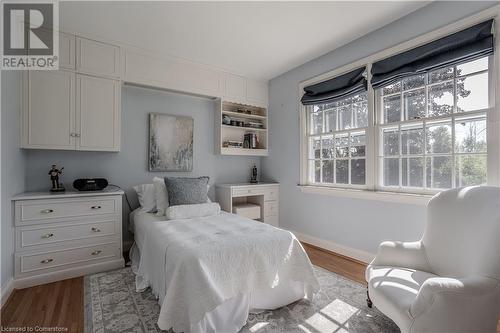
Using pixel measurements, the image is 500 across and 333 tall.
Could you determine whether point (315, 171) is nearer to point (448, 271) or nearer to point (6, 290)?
point (448, 271)

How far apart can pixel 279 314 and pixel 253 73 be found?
3.33m

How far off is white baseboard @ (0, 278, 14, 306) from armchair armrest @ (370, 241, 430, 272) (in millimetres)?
2939

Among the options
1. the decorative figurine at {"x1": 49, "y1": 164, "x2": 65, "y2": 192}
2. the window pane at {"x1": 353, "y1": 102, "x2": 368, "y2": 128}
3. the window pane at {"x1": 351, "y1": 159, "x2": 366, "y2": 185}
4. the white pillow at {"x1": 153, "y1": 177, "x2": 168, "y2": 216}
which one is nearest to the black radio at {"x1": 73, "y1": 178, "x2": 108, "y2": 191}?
the decorative figurine at {"x1": 49, "y1": 164, "x2": 65, "y2": 192}

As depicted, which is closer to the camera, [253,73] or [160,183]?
[160,183]

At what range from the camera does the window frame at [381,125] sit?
1935 mm

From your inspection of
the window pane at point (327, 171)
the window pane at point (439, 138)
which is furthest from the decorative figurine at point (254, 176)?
the window pane at point (439, 138)

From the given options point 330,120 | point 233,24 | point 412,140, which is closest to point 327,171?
point 330,120

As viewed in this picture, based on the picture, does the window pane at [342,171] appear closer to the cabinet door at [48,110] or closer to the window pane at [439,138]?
the window pane at [439,138]

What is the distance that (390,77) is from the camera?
2.56 m

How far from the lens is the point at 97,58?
9.24ft

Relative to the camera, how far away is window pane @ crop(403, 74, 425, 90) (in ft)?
8.02

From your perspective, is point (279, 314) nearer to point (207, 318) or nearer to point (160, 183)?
point (207, 318)

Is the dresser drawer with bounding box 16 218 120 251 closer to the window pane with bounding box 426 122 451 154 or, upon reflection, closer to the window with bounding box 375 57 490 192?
the window with bounding box 375 57 490 192

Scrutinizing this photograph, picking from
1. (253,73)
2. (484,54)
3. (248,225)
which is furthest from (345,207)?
(253,73)
